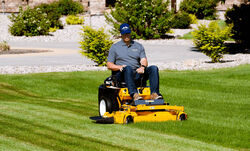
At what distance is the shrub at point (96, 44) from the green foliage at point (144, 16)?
15.4 metres

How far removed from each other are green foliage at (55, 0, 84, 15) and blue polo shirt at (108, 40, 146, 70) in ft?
139

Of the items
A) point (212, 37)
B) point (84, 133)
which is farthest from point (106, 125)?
point (212, 37)

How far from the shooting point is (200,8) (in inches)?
1914

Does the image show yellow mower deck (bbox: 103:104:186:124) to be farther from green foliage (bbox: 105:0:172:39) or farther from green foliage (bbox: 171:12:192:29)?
green foliage (bbox: 171:12:192:29)

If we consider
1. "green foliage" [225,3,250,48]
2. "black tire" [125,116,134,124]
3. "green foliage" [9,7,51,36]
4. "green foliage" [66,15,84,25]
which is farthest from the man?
"green foliage" [66,15,84,25]

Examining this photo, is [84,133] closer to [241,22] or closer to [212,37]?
[212,37]

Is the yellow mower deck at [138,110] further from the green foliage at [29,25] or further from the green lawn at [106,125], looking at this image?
the green foliage at [29,25]

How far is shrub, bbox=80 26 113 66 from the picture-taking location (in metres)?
22.1

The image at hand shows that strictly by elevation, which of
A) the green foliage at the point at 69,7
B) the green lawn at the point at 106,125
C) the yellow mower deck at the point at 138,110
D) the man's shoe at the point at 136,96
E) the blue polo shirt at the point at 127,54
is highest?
the green foliage at the point at 69,7

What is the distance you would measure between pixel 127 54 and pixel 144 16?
27.7m

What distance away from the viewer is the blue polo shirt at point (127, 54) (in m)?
10.3

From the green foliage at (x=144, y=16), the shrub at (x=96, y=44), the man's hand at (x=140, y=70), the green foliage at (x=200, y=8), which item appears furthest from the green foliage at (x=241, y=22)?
the man's hand at (x=140, y=70)

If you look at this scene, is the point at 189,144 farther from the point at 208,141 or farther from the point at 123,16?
the point at 123,16

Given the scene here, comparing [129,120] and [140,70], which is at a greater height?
[140,70]
